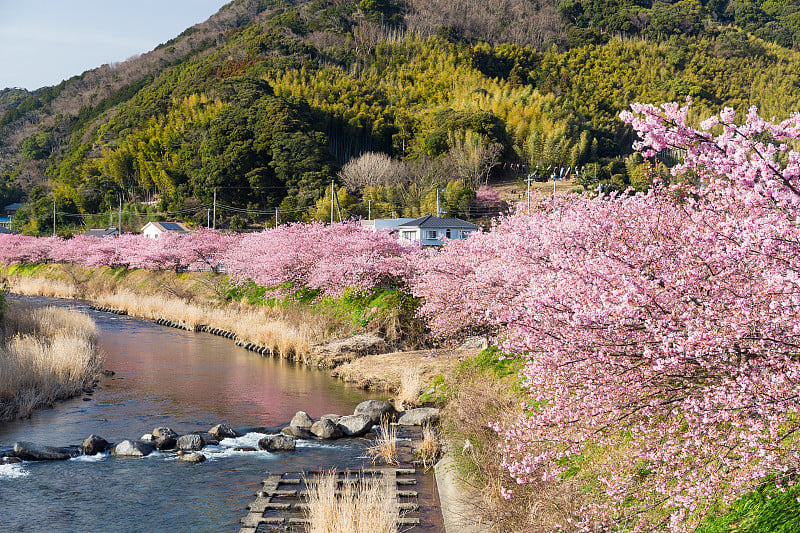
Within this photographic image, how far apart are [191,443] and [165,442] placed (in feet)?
1.82

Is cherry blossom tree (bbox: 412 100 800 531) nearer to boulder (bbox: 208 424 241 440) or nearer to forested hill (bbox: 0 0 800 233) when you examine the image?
boulder (bbox: 208 424 241 440)

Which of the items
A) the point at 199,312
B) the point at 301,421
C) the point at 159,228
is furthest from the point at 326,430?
the point at 159,228

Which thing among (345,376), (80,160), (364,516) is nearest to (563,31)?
(80,160)

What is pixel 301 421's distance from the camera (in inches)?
602

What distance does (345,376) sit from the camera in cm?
2084

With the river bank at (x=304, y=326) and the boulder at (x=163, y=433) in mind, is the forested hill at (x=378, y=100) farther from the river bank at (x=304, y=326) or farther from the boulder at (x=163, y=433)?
the boulder at (x=163, y=433)

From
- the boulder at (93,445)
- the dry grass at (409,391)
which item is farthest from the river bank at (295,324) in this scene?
the boulder at (93,445)

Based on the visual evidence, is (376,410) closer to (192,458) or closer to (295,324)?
(192,458)

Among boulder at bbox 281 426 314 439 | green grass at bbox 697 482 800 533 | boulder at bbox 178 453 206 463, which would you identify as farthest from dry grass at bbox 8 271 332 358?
green grass at bbox 697 482 800 533

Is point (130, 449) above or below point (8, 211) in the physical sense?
below

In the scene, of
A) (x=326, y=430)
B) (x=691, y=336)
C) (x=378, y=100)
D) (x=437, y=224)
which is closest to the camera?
(x=691, y=336)

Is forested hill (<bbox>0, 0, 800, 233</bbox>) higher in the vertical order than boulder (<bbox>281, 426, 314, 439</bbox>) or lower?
higher

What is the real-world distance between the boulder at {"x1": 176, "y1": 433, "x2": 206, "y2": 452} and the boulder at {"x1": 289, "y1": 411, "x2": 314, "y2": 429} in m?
2.22

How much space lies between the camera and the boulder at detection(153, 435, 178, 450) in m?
13.6
